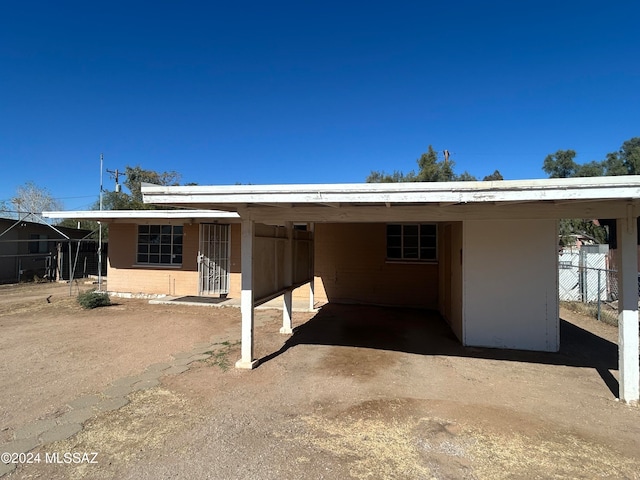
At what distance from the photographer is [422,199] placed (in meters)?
3.94

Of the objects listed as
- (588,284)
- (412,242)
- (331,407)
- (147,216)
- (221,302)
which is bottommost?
(331,407)

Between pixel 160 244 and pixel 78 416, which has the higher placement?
pixel 160 244

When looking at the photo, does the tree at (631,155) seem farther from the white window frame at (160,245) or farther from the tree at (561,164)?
the white window frame at (160,245)

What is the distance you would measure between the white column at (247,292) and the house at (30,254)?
13646mm

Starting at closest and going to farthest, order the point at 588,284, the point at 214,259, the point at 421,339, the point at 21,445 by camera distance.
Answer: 1. the point at 21,445
2. the point at 421,339
3. the point at 214,259
4. the point at 588,284

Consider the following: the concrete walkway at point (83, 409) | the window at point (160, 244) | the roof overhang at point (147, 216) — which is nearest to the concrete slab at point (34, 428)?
the concrete walkway at point (83, 409)

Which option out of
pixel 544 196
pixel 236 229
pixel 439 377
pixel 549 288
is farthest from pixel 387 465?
pixel 236 229

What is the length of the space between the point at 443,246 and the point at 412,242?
144cm

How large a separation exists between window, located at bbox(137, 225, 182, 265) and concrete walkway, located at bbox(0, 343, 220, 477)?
257 inches

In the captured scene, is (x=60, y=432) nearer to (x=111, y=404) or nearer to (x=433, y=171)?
(x=111, y=404)

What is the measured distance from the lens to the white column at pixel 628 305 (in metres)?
3.92

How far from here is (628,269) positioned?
3.95 meters

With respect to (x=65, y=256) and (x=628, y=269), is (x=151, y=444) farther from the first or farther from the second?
(x=65, y=256)

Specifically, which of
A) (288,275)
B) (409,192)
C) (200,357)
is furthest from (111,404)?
(409,192)
